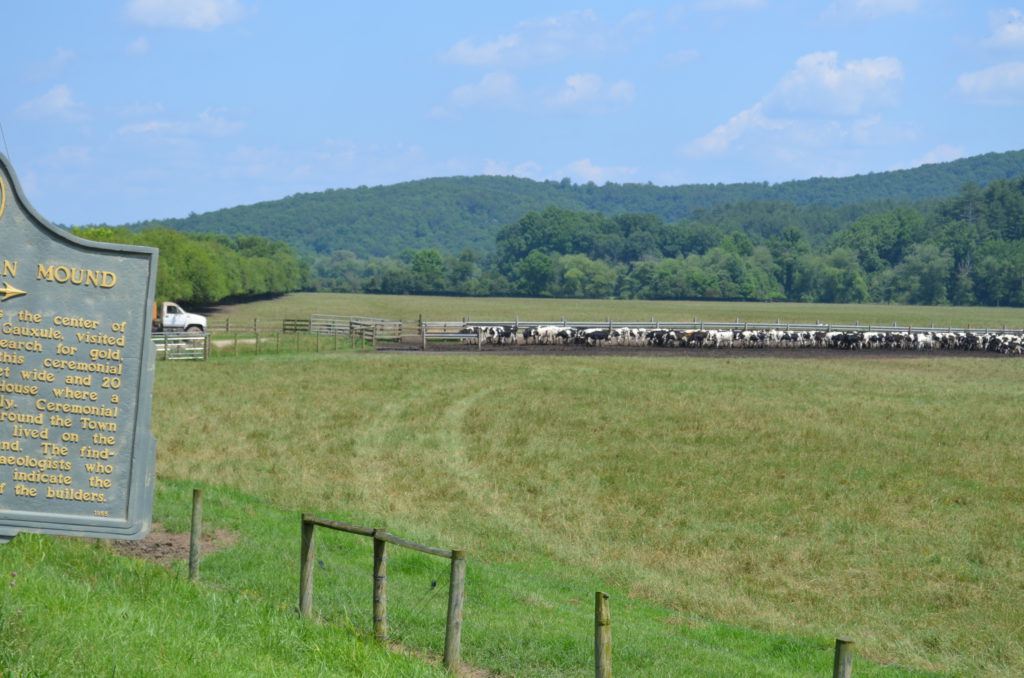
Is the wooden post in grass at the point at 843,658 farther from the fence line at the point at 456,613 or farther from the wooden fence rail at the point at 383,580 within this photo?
the wooden fence rail at the point at 383,580

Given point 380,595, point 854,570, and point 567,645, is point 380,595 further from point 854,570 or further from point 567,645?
point 854,570

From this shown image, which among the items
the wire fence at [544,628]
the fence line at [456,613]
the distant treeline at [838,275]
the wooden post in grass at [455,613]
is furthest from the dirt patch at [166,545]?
the distant treeline at [838,275]

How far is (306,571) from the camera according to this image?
940cm

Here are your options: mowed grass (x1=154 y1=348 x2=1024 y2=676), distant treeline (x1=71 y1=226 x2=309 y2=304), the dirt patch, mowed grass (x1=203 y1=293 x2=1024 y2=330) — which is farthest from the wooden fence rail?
mowed grass (x1=203 y1=293 x2=1024 y2=330)

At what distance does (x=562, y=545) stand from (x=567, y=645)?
5710mm

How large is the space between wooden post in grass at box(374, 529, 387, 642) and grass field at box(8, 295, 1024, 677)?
0.67 meters

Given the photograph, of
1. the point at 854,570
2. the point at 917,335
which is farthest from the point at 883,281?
the point at 854,570

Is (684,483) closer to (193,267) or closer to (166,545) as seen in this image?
(166,545)

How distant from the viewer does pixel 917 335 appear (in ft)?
189

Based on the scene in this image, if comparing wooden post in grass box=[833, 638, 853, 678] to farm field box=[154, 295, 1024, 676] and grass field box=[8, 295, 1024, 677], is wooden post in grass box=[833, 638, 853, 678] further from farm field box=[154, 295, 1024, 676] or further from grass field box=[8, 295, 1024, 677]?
farm field box=[154, 295, 1024, 676]

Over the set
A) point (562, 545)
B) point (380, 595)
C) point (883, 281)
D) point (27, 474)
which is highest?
point (883, 281)

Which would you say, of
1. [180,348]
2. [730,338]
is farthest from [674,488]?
[730,338]

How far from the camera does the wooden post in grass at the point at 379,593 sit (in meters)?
8.90

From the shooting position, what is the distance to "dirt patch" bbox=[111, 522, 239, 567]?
39.9 ft
